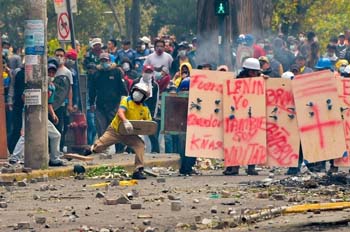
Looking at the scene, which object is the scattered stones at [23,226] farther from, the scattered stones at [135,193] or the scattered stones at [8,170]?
the scattered stones at [8,170]

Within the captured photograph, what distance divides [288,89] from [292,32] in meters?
34.7

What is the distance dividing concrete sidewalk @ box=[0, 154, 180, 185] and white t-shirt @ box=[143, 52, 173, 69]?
402 centimetres

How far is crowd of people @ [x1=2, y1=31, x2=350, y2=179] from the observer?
65.1 feet

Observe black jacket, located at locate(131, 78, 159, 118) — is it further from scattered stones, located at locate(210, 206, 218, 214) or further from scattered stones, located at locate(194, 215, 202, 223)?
scattered stones, located at locate(194, 215, 202, 223)

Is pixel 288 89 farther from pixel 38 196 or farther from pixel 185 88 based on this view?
pixel 38 196

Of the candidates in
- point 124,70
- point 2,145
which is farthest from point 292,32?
point 2,145

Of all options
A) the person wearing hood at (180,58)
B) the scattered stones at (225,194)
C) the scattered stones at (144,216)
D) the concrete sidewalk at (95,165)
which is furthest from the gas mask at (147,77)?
the scattered stones at (144,216)

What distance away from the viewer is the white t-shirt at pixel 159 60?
1093 inches

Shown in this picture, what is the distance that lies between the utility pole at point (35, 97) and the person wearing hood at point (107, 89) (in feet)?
15.2

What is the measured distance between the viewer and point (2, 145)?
21.5m

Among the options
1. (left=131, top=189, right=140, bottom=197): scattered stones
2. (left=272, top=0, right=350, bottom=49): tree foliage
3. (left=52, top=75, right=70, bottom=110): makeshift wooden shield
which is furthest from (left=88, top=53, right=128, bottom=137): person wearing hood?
(left=272, top=0, right=350, bottom=49): tree foliage

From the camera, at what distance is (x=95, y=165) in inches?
842

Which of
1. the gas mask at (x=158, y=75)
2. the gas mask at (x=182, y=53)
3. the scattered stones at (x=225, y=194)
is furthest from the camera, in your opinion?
the gas mask at (x=182, y=53)

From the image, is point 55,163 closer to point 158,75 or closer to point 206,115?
point 206,115
